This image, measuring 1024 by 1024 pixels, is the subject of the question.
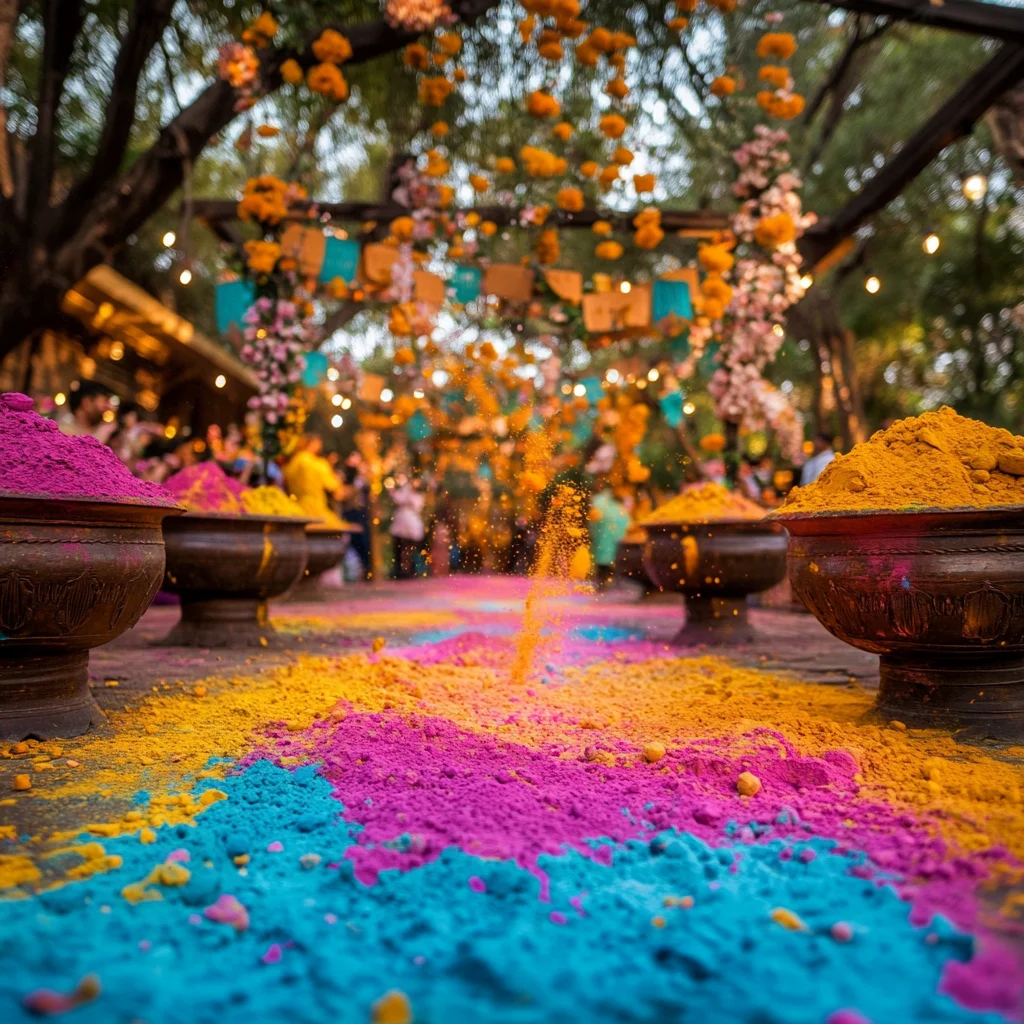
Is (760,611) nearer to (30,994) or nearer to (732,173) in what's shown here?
(732,173)

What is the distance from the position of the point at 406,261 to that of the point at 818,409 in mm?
7990

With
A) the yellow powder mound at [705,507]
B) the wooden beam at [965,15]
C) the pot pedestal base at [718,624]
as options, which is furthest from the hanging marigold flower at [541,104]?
the pot pedestal base at [718,624]

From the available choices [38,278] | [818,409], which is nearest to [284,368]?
[38,278]

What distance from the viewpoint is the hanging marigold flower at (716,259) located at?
28.7ft

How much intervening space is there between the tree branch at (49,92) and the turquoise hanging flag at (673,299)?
249 inches

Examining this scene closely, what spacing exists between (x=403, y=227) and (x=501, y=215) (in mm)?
1175

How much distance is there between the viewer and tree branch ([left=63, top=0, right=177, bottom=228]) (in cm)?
632

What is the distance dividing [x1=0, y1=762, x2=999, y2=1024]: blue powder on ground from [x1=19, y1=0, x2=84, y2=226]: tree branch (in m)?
6.92

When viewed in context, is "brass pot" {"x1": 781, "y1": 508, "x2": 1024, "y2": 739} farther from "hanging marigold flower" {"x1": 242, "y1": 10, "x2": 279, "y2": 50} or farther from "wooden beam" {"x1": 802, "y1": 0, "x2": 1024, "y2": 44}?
"hanging marigold flower" {"x1": 242, "y1": 10, "x2": 279, "y2": 50}

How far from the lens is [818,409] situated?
13.9 m

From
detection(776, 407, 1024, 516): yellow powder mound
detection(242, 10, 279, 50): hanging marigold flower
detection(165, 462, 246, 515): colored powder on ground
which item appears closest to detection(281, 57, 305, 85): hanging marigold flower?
detection(242, 10, 279, 50): hanging marigold flower

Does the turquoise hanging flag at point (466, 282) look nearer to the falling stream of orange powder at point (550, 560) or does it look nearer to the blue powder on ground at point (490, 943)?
the falling stream of orange powder at point (550, 560)

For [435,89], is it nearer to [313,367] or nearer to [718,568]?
[313,367]

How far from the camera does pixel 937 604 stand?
296 centimetres
